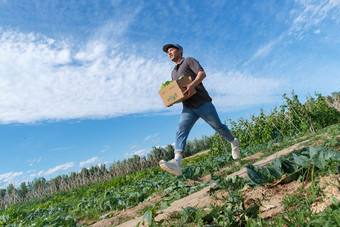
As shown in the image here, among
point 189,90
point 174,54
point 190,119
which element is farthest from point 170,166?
point 174,54

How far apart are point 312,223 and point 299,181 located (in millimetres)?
810

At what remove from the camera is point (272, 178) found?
213 cm

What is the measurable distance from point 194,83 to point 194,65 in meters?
0.40

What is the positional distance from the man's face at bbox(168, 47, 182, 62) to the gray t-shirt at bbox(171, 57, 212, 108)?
0.11 metres

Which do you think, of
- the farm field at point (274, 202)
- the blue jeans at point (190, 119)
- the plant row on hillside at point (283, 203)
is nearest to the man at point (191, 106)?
the blue jeans at point (190, 119)

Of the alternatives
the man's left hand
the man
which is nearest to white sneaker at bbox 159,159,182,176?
the man

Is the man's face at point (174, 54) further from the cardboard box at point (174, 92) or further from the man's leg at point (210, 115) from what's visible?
the man's leg at point (210, 115)

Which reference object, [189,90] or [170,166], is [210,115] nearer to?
[189,90]

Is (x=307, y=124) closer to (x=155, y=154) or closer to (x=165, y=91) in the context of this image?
(x=165, y=91)

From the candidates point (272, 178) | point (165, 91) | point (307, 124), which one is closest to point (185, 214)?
point (272, 178)

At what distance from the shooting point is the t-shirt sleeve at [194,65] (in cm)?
396

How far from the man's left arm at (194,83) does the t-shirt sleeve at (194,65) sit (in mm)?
75

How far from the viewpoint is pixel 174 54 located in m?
4.29

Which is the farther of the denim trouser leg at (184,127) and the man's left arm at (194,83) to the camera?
the denim trouser leg at (184,127)
